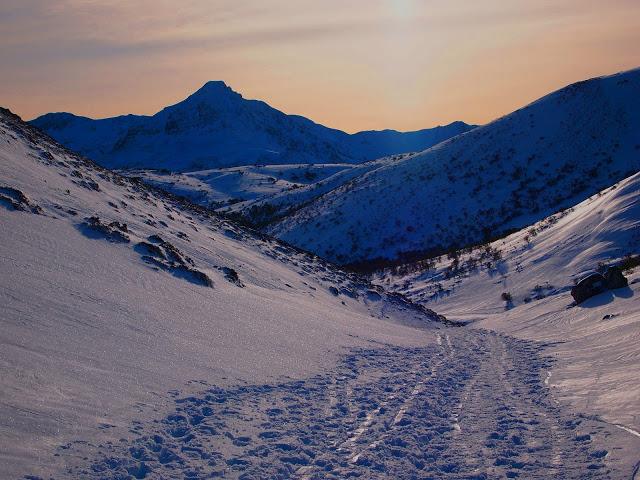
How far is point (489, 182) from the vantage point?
2270 inches

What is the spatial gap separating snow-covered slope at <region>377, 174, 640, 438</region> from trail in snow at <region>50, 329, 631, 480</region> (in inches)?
39.7

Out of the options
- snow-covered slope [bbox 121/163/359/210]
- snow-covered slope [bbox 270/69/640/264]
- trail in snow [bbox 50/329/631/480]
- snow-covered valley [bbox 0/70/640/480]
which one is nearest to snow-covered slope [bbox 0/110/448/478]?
snow-covered valley [bbox 0/70/640/480]

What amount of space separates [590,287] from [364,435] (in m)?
13.8

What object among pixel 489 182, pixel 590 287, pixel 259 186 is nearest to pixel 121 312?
pixel 590 287

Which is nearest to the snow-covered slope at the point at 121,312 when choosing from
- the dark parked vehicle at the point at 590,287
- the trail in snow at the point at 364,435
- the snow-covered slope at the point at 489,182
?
the trail in snow at the point at 364,435

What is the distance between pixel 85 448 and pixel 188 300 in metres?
7.48

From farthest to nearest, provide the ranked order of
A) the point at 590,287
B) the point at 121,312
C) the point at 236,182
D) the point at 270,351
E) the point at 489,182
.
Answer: the point at 236,182 → the point at 489,182 → the point at 590,287 → the point at 270,351 → the point at 121,312

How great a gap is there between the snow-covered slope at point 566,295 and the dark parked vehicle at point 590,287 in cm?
44

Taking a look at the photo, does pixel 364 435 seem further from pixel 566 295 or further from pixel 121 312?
pixel 566 295

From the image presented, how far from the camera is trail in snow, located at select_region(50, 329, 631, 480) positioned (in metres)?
6.15

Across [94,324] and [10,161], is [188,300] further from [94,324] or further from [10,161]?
[10,161]

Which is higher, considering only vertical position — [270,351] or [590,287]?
[270,351]

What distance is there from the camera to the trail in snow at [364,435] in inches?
242

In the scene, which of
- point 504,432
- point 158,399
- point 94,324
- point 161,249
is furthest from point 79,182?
point 504,432
